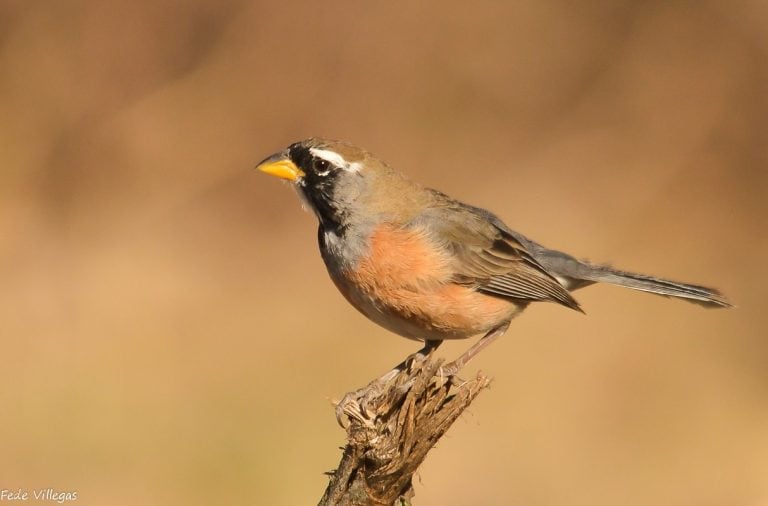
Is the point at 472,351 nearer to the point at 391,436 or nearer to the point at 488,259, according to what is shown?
the point at 488,259

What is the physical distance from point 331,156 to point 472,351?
165 cm

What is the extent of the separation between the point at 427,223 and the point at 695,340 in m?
7.40

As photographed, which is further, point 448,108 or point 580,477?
point 448,108

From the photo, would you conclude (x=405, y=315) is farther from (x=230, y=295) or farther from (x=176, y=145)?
(x=176, y=145)

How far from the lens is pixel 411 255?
272 inches

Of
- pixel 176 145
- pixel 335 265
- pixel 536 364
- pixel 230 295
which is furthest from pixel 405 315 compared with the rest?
pixel 176 145

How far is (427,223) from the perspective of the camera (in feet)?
23.8

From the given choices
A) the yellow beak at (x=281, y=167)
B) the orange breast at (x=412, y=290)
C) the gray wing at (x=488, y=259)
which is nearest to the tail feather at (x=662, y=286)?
the gray wing at (x=488, y=259)

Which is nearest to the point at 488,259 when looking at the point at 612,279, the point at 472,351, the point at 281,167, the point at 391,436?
the point at 472,351

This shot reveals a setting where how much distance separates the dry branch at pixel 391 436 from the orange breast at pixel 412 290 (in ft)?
4.04

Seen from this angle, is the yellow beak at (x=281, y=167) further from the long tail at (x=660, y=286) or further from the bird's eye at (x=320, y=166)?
the long tail at (x=660, y=286)

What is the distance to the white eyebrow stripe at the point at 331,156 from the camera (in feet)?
23.3

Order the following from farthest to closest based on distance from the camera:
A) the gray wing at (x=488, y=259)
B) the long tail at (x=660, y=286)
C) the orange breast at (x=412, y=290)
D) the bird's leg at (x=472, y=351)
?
1. the long tail at (x=660, y=286)
2. the gray wing at (x=488, y=259)
3. the orange breast at (x=412, y=290)
4. the bird's leg at (x=472, y=351)

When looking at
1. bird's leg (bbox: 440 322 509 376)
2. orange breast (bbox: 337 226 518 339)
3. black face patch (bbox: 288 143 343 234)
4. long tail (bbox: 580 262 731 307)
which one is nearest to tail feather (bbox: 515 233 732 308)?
long tail (bbox: 580 262 731 307)
